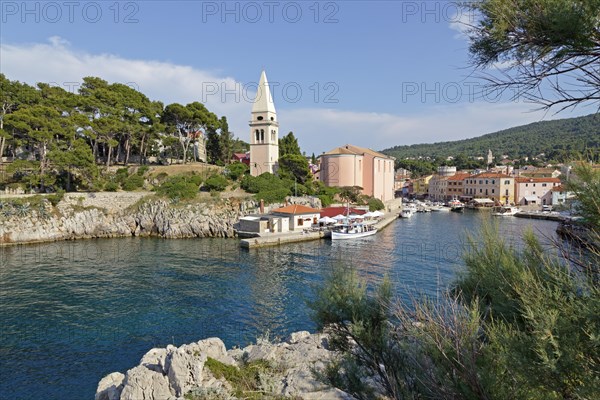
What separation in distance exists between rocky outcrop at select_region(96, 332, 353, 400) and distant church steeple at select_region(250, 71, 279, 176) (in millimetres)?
31173

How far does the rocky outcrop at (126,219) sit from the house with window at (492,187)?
37.8 meters

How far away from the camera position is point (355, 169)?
43.5m

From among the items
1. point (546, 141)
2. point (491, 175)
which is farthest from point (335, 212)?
point (546, 141)

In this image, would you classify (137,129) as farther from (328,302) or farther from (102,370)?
(328,302)

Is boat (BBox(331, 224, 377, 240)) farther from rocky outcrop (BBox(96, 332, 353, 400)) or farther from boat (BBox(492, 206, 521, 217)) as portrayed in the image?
boat (BBox(492, 206, 521, 217))

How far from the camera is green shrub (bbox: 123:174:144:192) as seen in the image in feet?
109

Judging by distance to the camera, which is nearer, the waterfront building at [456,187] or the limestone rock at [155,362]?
the limestone rock at [155,362]

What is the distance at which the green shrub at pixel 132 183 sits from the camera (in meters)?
33.2

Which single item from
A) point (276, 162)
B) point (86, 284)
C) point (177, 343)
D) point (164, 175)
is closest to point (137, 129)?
point (164, 175)

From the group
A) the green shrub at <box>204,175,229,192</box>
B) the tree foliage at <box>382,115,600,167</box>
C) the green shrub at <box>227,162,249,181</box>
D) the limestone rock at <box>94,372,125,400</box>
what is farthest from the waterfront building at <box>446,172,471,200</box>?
the limestone rock at <box>94,372,125,400</box>

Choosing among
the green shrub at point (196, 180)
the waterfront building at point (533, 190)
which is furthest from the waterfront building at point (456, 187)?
the green shrub at point (196, 180)

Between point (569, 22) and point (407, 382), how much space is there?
3950 millimetres

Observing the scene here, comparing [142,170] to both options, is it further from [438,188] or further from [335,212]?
[438,188]

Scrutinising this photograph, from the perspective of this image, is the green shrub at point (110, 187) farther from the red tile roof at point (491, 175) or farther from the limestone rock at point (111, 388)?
the red tile roof at point (491, 175)
